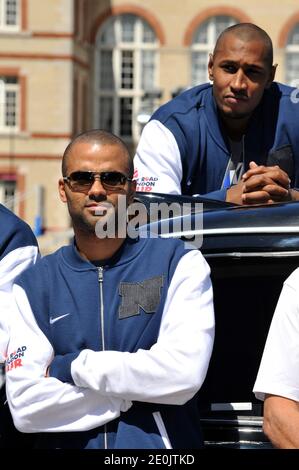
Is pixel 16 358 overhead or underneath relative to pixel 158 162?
underneath

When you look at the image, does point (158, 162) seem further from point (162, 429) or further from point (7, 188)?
point (7, 188)

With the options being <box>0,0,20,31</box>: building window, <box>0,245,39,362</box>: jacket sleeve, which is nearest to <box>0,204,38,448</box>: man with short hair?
<box>0,245,39,362</box>: jacket sleeve

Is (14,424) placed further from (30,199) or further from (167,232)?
(30,199)

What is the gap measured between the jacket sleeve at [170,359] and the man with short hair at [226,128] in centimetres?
137

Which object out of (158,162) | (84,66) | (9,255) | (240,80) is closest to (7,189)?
(84,66)

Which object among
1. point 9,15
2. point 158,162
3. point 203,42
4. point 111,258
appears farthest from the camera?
point 203,42

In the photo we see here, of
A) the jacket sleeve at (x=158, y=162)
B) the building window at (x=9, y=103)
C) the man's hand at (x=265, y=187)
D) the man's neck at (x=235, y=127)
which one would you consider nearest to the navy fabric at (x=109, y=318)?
the man's hand at (x=265, y=187)

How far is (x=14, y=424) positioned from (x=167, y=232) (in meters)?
0.84

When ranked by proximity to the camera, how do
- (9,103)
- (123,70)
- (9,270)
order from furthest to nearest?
1. (123,70)
2. (9,103)
3. (9,270)

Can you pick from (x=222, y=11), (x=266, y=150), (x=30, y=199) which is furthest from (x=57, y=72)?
(x=266, y=150)

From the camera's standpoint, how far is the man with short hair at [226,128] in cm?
489

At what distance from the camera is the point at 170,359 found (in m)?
3.46

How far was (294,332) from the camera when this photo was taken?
3188mm

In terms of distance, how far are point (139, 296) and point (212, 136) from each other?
171 centimetres
